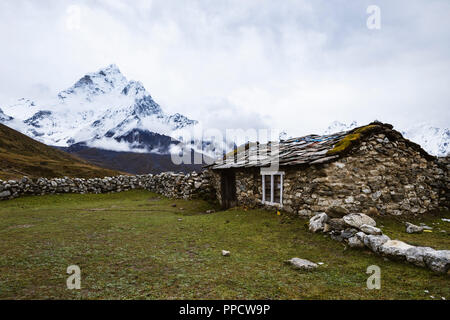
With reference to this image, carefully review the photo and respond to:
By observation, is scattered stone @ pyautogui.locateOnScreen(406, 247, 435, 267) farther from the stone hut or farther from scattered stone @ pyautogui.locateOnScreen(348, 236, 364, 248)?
the stone hut

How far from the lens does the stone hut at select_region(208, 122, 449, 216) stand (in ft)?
26.2

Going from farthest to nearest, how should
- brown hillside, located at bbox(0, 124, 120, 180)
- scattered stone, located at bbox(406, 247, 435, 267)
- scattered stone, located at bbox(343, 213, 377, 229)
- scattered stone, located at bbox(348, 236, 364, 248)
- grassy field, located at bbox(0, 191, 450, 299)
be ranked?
1. brown hillside, located at bbox(0, 124, 120, 180)
2. scattered stone, located at bbox(343, 213, 377, 229)
3. scattered stone, located at bbox(348, 236, 364, 248)
4. scattered stone, located at bbox(406, 247, 435, 267)
5. grassy field, located at bbox(0, 191, 450, 299)

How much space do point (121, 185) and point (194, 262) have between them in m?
17.0

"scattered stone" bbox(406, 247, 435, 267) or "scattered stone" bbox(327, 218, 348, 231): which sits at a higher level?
"scattered stone" bbox(327, 218, 348, 231)

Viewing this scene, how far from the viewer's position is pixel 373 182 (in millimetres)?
8258

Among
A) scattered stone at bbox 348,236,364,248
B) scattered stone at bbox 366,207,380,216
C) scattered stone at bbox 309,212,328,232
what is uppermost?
scattered stone at bbox 366,207,380,216

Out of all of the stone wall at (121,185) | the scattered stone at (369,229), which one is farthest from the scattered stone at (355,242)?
the stone wall at (121,185)

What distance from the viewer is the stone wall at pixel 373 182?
7.96 m

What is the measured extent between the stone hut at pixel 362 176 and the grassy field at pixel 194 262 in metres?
0.87

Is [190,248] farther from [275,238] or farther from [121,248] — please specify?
[275,238]

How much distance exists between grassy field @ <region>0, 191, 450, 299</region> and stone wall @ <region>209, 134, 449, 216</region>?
0.75 metres

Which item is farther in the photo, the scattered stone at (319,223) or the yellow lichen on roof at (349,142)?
the yellow lichen on roof at (349,142)

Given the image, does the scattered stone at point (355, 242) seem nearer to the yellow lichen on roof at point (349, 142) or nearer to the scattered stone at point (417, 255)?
the scattered stone at point (417, 255)

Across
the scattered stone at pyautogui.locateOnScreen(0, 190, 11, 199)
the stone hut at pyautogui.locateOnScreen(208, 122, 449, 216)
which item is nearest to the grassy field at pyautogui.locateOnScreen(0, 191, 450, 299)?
the stone hut at pyautogui.locateOnScreen(208, 122, 449, 216)
